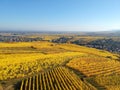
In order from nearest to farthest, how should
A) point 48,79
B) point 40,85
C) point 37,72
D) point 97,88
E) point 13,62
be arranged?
point 40,85, point 97,88, point 48,79, point 37,72, point 13,62

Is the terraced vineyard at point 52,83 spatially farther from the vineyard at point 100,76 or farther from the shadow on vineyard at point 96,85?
the vineyard at point 100,76

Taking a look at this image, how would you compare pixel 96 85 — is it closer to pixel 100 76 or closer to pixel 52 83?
pixel 100 76

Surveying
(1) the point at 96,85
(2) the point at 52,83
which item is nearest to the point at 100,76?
(1) the point at 96,85

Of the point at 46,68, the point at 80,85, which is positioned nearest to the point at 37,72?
the point at 46,68

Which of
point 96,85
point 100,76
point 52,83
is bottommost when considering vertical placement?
point 100,76

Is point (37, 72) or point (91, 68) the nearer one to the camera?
point (37, 72)

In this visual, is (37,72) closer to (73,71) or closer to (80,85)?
(73,71)

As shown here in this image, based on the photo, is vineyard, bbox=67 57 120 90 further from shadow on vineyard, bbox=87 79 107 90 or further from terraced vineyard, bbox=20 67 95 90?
terraced vineyard, bbox=20 67 95 90

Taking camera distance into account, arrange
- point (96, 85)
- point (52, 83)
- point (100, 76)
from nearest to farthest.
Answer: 1. point (52, 83)
2. point (96, 85)
3. point (100, 76)

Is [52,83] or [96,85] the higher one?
[52,83]
